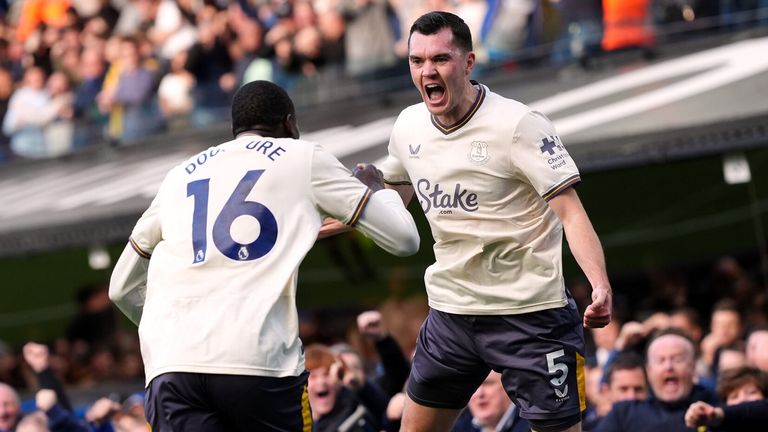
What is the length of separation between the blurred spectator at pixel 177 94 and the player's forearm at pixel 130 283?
770 cm

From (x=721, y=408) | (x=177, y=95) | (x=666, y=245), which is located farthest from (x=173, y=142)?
(x=721, y=408)

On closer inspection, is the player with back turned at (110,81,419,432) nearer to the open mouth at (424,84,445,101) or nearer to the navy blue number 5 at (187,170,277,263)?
the navy blue number 5 at (187,170,277,263)

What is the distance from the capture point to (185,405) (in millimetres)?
4734

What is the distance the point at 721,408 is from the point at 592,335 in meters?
3.98

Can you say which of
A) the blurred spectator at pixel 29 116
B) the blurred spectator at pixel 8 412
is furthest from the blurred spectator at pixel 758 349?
the blurred spectator at pixel 29 116

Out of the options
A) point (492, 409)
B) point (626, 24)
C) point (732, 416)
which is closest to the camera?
point (732, 416)

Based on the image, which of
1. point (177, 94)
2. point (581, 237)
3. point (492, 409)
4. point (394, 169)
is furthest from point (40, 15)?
point (581, 237)

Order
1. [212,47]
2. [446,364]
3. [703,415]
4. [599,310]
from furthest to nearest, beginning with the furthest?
[212,47] → [703,415] → [446,364] → [599,310]

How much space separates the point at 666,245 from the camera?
12.3 metres

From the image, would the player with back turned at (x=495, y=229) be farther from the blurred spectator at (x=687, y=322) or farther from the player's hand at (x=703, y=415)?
the blurred spectator at (x=687, y=322)

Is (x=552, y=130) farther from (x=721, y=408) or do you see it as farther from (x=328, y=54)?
(x=328, y=54)

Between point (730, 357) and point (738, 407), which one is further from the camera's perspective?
point (730, 357)

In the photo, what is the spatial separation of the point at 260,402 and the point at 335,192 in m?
0.78

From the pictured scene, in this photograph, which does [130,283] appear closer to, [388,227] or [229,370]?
[229,370]
